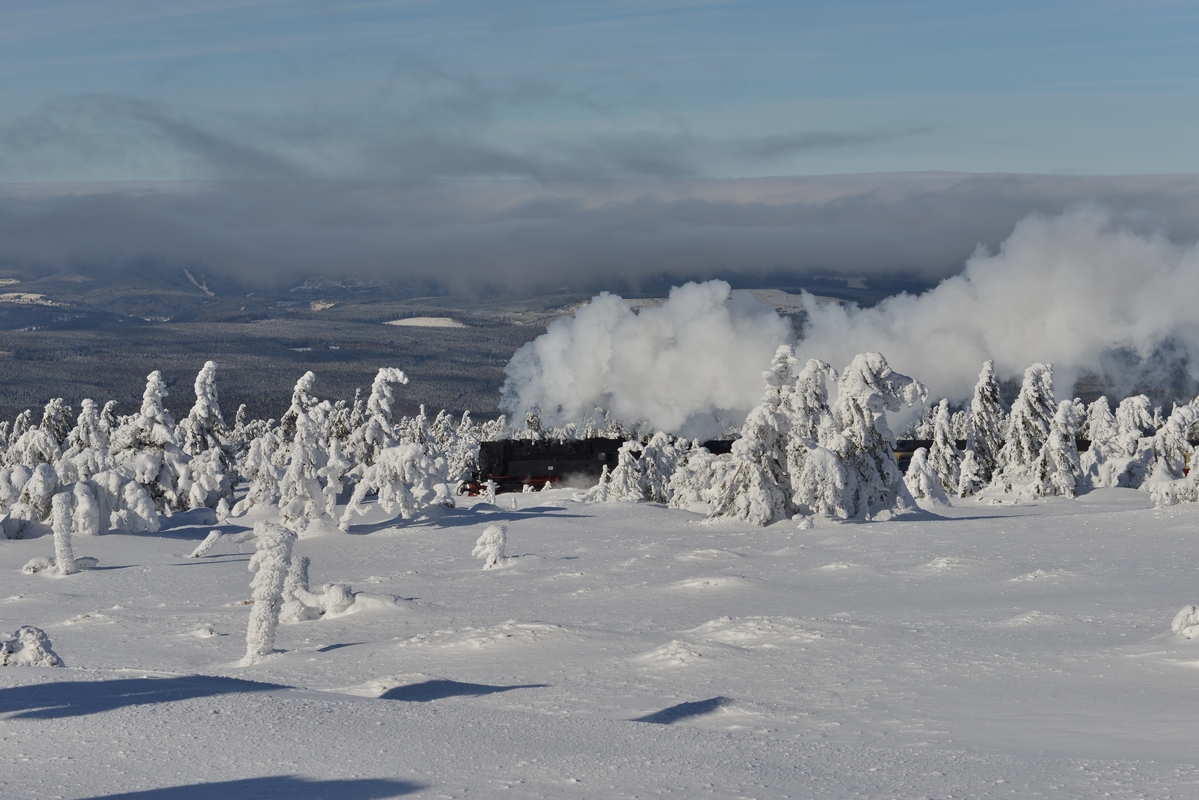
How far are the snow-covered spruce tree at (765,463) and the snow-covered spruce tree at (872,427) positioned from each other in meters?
2.27

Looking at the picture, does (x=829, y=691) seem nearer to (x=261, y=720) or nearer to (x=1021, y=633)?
(x=1021, y=633)

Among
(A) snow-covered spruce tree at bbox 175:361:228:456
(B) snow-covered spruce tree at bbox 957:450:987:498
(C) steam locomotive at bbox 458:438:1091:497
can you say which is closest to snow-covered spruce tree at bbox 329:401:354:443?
(A) snow-covered spruce tree at bbox 175:361:228:456

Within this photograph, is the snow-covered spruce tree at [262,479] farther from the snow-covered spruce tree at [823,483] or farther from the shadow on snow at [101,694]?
the shadow on snow at [101,694]

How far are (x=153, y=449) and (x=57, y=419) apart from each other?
24.5 meters

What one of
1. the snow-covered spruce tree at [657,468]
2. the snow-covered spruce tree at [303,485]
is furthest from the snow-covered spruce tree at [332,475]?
the snow-covered spruce tree at [657,468]

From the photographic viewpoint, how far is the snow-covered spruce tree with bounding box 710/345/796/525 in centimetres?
4278

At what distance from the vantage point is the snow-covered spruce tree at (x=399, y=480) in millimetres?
44875

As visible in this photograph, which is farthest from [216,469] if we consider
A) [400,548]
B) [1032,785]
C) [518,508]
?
[1032,785]

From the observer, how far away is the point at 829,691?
17828 millimetres

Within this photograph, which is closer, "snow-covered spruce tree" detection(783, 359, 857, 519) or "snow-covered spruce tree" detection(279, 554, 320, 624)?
"snow-covered spruce tree" detection(279, 554, 320, 624)

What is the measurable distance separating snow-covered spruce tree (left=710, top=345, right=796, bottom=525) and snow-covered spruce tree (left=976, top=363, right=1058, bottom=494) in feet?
85.6

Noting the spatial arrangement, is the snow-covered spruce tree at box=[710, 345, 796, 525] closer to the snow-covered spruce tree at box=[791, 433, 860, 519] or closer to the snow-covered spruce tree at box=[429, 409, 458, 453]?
the snow-covered spruce tree at box=[791, 433, 860, 519]

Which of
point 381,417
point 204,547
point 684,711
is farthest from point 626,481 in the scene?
point 684,711

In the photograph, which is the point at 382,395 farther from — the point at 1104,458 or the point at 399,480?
the point at 1104,458
